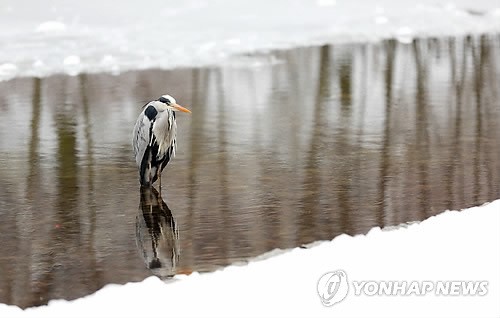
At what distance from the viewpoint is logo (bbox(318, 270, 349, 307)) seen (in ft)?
18.6

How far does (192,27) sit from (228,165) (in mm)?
10530

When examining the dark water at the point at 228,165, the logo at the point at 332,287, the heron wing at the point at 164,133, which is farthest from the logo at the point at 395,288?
the heron wing at the point at 164,133

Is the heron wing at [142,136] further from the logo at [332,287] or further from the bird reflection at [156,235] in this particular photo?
the logo at [332,287]

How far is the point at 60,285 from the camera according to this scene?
20.8 ft

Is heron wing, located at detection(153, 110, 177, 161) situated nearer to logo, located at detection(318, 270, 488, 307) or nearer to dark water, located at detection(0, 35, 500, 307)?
dark water, located at detection(0, 35, 500, 307)

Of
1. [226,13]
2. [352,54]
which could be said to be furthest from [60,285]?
[226,13]

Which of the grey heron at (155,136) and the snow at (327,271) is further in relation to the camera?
the grey heron at (155,136)

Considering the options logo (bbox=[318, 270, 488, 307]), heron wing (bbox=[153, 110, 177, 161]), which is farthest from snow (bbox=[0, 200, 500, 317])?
heron wing (bbox=[153, 110, 177, 161])

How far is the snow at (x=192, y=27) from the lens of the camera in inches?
637

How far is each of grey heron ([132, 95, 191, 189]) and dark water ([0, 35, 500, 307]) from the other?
25 cm

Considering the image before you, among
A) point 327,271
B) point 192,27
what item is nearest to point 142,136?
point 327,271

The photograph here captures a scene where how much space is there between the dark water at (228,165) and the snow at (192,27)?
60.4 inches

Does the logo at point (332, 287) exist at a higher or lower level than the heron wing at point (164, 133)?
lower

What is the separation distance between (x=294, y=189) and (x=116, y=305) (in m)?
2.91
